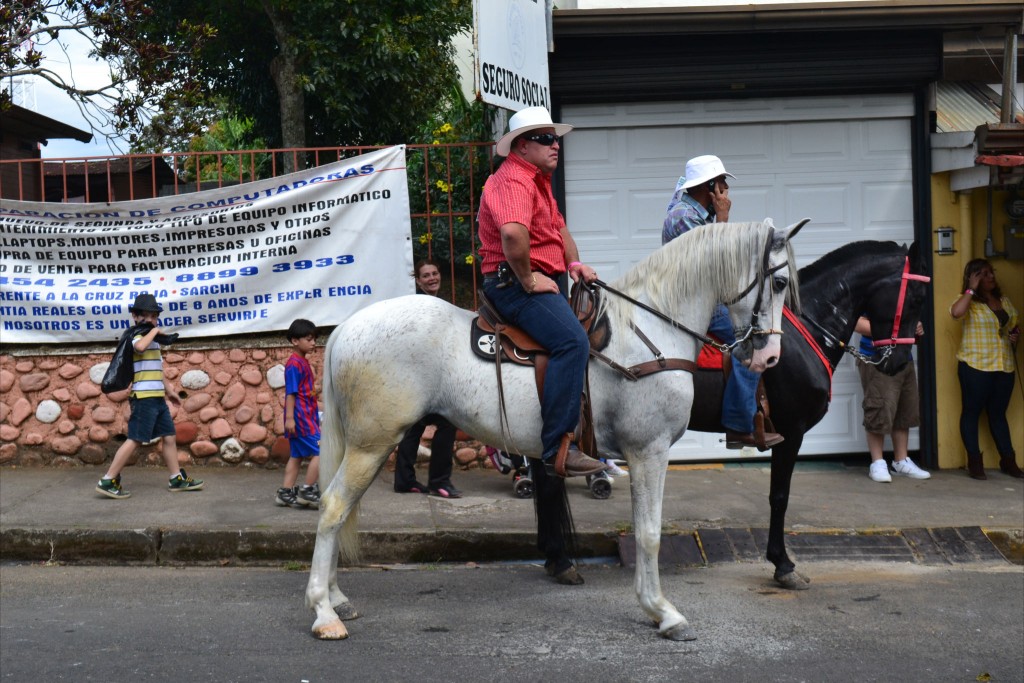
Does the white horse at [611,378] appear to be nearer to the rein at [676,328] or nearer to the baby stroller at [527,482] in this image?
the rein at [676,328]

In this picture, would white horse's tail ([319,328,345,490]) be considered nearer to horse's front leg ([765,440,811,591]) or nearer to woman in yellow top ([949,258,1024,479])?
horse's front leg ([765,440,811,591])

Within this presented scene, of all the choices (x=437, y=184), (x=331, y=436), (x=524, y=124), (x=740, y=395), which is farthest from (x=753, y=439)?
(x=437, y=184)

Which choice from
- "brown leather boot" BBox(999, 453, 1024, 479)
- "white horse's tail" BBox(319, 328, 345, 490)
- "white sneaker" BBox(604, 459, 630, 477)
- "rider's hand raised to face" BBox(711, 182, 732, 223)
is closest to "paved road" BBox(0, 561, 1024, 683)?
"white horse's tail" BBox(319, 328, 345, 490)

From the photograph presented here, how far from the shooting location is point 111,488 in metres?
8.69

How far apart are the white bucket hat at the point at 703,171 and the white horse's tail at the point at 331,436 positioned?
7.62 feet

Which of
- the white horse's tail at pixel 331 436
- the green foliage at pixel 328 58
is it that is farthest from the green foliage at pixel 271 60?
the white horse's tail at pixel 331 436

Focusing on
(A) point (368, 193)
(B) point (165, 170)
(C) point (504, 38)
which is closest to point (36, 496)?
(A) point (368, 193)

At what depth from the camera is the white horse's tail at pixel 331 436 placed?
6.14 m

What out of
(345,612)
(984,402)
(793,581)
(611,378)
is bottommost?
(793,581)

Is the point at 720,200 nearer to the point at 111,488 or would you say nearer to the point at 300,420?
the point at 300,420

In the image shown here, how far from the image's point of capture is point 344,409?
19.9 feet

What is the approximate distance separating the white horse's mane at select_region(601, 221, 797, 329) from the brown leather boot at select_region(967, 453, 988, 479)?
15.9 feet

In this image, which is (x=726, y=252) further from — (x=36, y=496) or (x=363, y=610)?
(x=36, y=496)

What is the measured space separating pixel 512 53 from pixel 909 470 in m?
4.96
